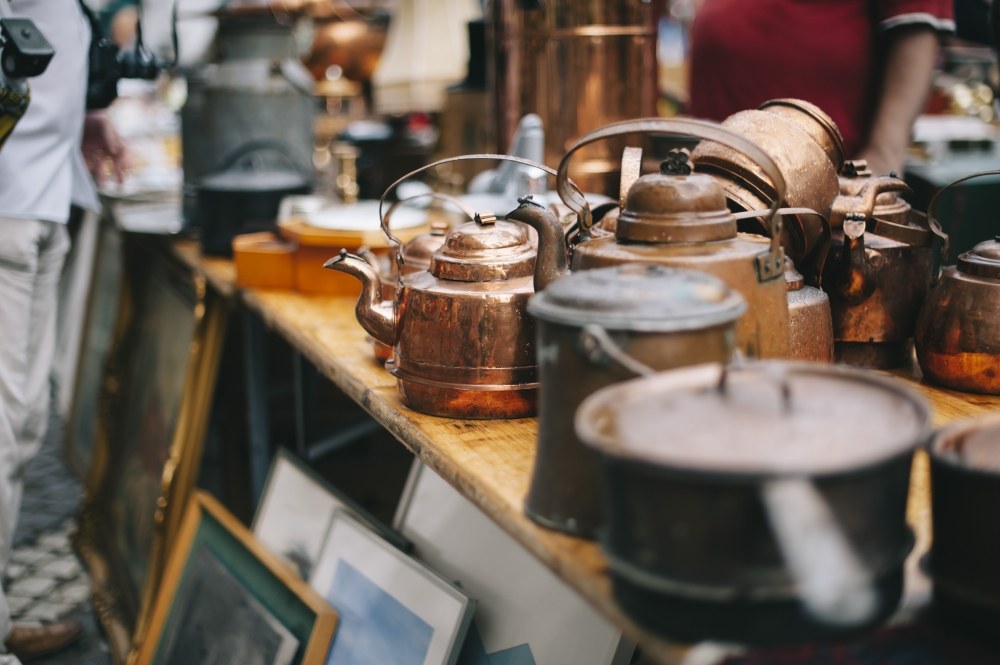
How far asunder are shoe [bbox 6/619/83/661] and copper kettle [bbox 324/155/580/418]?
1.95m

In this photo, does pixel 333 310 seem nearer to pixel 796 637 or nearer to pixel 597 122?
pixel 597 122

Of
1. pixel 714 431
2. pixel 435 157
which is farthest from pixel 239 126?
pixel 714 431

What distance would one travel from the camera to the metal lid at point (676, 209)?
1414 millimetres

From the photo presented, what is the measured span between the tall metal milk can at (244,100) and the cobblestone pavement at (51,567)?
122cm

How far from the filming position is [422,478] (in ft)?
7.86

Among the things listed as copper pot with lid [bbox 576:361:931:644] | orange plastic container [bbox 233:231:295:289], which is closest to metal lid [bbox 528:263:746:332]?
copper pot with lid [bbox 576:361:931:644]

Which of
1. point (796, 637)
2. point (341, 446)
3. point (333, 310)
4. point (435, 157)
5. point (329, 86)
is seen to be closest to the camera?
point (796, 637)

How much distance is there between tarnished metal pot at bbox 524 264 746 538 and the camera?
1.17 meters

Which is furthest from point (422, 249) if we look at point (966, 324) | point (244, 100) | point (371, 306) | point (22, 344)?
point (244, 100)

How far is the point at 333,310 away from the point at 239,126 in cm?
120

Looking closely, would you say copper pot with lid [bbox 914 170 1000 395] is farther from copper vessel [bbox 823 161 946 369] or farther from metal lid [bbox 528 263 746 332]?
metal lid [bbox 528 263 746 332]

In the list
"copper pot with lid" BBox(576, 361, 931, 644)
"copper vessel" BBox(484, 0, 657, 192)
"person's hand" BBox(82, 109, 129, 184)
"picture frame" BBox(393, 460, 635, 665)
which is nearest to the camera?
"copper pot with lid" BBox(576, 361, 931, 644)

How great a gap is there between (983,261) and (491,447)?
0.86m

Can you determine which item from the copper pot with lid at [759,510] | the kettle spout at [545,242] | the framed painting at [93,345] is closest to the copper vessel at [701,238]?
the kettle spout at [545,242]
